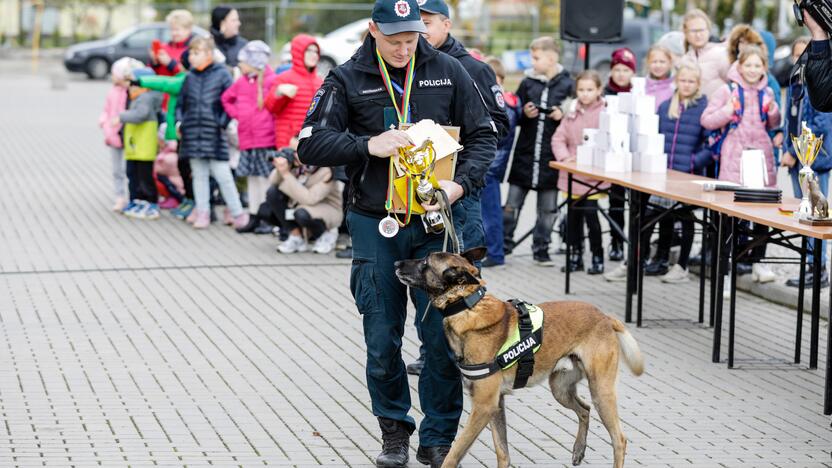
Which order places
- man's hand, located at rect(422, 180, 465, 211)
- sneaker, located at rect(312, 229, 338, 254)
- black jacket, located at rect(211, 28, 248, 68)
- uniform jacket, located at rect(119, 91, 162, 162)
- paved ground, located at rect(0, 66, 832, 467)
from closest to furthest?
man's hand, located at rect(422, 180, 465, 211) < paved ground, located at rect(0, 66, 832, 467) < sneaker, located at rect(312, 229, 338, 254) < uniform jacket, located at rect(119, 91, 162, 162) < black jacket, located at rect(211, 28, 248, 68)

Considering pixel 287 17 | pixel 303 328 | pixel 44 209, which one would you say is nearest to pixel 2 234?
pixel 44 209

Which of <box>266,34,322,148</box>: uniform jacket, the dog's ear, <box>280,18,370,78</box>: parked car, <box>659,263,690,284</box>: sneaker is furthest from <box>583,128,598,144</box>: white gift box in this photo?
<box>280,18,370,78</box>: parked car

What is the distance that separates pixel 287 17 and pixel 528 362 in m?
35.3

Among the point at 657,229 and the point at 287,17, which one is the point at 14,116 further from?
the point at 657,229

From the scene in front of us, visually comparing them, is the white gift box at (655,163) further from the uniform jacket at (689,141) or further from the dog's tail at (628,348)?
the dog's tail at (628,348)

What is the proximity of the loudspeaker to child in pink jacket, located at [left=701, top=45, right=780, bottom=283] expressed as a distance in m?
2.68

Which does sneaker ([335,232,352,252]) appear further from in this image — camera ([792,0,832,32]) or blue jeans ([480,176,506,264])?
camera ([792,0,832,32])

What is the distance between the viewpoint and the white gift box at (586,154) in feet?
33.8

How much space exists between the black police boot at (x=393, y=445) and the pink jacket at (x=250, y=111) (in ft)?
23.5

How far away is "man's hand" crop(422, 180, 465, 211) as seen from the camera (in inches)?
218

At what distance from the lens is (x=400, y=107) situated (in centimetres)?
567

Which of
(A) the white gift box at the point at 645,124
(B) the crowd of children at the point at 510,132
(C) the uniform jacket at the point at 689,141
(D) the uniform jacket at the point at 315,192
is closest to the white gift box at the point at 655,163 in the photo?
(A) the white gift box at the point at 645,124

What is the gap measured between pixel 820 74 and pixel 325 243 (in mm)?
6726

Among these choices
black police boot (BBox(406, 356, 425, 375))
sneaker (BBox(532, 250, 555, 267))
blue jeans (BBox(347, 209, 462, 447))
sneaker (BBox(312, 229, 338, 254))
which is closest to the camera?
blue jeans (BBox(347, 209, 462, 447))
